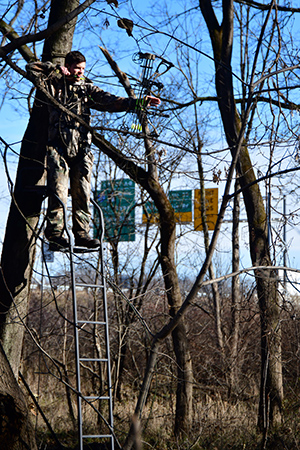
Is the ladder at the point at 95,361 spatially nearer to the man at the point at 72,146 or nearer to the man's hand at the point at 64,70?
the man at the point at 72,146

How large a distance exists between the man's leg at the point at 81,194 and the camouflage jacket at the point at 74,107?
16 centimetres

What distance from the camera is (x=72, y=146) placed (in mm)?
5934

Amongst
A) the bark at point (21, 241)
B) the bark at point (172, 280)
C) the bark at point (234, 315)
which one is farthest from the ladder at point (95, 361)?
the bark at point (234, 315)

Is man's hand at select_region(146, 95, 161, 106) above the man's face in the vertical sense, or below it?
below

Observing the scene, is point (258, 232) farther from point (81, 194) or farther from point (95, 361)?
point (81, 194)

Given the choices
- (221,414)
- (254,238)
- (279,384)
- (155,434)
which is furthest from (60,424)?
(254,238)

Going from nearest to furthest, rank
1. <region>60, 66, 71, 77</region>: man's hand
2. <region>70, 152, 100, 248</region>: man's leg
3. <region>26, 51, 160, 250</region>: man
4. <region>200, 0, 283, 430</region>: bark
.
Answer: <region>60, 66, 71, 77</region>: man's hand
<region>26, 51, 160, 250</region>: man
<region>70, 152, 100, 248</region>: man's leg
<region>200, 0, 283, 430</region>: bark

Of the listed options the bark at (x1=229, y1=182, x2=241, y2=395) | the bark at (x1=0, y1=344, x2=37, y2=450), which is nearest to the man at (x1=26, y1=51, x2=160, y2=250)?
the bark at (x1=0, y1=344, x2=37, y2=450)

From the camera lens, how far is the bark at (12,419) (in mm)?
4297

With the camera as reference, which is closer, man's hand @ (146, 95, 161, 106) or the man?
man's hand @ (146, 95, 161, 106)

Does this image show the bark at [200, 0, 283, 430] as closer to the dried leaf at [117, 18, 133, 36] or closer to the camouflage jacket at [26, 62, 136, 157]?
the camouflage jacket at [26, 62, 136, 157]

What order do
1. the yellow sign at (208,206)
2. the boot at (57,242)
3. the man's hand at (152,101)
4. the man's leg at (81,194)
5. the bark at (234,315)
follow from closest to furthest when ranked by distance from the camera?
the man's hand at (152,101), the boot at (57,242), the man's leg at (81,194), the bark at (234,315), the yellow sign at (208,206)

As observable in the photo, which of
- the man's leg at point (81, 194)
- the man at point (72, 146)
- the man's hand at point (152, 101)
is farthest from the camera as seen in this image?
the man's leg at point (81, 194)

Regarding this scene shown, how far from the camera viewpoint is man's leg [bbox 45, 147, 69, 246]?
19.0 ft
